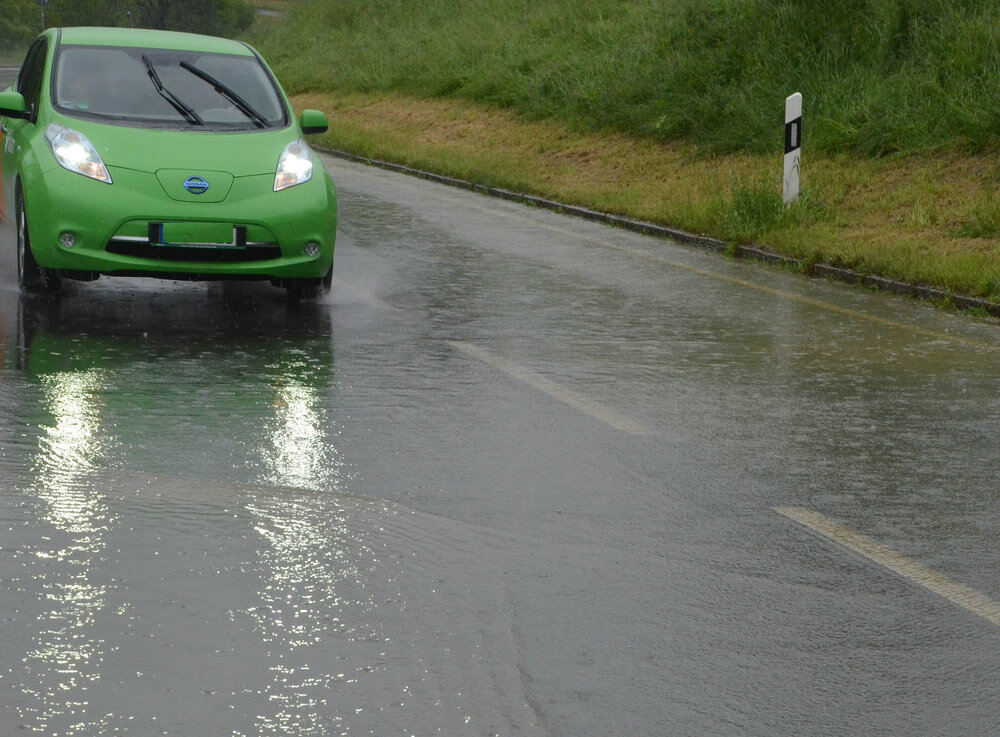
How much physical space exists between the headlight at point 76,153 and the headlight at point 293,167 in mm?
1069

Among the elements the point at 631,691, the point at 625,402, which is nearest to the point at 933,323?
the point at 625,402

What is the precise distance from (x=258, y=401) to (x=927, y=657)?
13.5ft

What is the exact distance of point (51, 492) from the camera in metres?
6.27

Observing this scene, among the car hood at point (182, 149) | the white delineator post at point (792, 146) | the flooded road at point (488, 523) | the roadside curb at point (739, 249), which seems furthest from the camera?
the white delineator post at point (792, 146)

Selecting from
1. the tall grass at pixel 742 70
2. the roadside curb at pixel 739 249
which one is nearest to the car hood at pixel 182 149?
the roadside curb at pixel 739 249

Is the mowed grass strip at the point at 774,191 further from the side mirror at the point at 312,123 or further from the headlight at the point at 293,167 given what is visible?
the headlight at the point at 293,167

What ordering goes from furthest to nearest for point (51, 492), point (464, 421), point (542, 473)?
point (464, 421)
point (542, 473)
point (51, 492)

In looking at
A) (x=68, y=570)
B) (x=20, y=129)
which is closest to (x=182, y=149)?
(x=20, y=129)

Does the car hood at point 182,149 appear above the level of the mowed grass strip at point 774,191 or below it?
above

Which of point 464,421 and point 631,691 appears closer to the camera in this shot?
point 631,691

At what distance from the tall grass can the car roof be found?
28.9 feet

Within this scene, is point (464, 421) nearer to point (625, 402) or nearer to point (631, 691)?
point (625, 402)

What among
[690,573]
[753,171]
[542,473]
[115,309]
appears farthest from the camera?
[753,171]

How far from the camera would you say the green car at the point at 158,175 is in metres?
10.4
